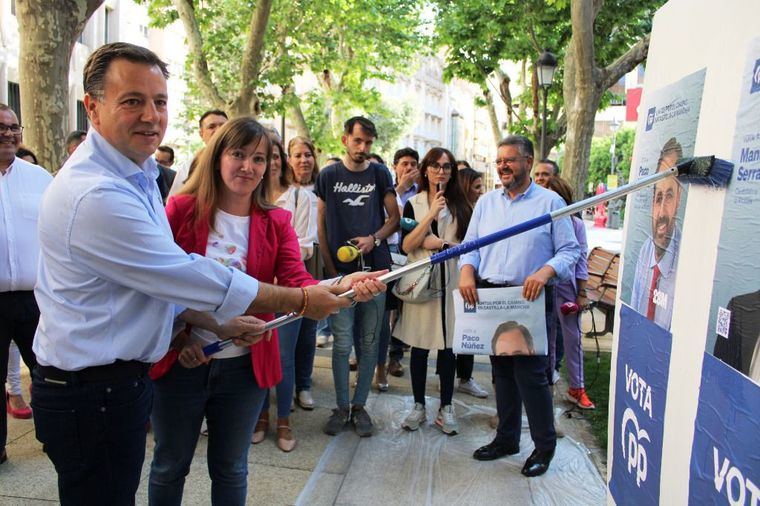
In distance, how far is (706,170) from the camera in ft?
5.39

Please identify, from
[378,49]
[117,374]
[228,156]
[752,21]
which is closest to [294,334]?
[228,156]

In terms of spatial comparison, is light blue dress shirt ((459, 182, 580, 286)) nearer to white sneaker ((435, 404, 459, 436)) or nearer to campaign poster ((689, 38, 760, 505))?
white sneaker ((435, 404, 459, 436))

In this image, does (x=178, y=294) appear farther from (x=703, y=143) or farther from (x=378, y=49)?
(x=378, y=49)

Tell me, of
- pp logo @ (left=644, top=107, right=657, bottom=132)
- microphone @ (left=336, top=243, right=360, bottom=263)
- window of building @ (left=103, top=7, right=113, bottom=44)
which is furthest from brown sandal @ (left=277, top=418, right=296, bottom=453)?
window of building @ (left=103, top=7, right=113, bottom=44)

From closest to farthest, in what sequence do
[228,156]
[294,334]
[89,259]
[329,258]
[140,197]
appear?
[89,259] < [140,197] < [228,156] < [294,334] < [329,258]

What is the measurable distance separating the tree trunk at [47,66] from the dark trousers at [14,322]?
2460 millimetres

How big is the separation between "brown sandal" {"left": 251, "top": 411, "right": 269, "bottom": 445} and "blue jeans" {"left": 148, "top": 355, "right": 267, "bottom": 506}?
1.69 meters

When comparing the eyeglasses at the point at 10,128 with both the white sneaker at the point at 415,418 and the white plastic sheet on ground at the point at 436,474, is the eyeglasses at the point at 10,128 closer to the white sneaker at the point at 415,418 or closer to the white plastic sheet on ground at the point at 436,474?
the white plastic sheet on ground at the point at 436,474

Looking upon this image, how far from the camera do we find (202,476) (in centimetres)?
364

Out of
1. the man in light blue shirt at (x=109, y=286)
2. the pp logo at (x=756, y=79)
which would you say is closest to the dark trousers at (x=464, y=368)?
the man in light blue shirt at (x=109, y=286)

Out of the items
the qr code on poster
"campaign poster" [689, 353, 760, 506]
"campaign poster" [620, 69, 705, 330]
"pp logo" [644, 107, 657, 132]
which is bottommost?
"campaign poster" [689, 353, 760, 506]

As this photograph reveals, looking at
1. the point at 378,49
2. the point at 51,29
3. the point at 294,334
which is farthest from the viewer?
the point at 378,49

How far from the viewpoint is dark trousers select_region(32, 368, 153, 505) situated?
1.84 m

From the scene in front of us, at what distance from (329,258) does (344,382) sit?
90cm
